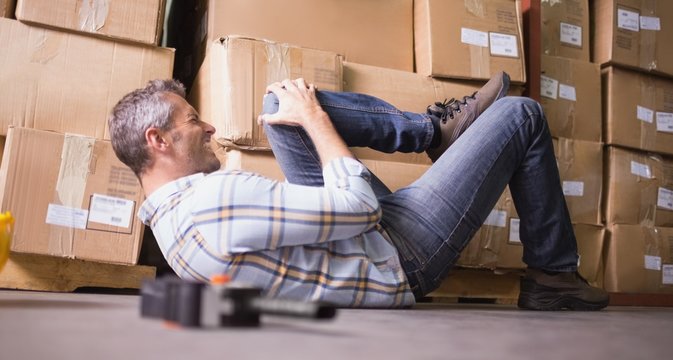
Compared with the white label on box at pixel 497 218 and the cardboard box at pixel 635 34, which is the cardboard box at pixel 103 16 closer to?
the white label on box at pixel 497 218

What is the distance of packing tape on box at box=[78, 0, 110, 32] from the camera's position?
4.92 feet

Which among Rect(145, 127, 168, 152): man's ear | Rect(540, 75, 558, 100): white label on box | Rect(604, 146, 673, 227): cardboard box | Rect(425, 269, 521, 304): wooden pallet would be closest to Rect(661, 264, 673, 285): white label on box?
Rect(604, 146, 673, 227): cardboard box

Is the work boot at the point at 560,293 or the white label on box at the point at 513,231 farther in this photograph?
the white label on box at the point at 513,231

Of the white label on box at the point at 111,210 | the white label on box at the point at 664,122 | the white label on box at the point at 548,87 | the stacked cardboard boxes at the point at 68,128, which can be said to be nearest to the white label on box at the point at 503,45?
the white label on box at the point at 548,87

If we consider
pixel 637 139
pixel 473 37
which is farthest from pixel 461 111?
pixel 637 139

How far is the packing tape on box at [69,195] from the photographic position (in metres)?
1.41

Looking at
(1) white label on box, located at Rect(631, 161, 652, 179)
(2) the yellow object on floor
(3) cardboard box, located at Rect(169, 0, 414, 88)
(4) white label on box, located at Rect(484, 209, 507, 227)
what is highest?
(3) cardboard box, located at Rect(169, 0, 414, 88)

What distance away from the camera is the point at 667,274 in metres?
2.06

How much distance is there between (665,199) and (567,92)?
0.53 metres

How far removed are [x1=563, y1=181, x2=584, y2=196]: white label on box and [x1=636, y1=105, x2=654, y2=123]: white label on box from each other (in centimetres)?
37

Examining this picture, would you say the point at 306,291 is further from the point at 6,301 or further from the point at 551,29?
the point at 551,29

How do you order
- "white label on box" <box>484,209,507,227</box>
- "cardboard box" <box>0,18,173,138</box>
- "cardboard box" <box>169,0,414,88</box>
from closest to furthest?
"cardboard box" <box>0,18,173,138</box> → "cardboard box" <box>169,0,414,88</box> → "white label on box" <box>484,209,507,227</box>

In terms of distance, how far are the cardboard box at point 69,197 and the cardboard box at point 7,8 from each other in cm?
32

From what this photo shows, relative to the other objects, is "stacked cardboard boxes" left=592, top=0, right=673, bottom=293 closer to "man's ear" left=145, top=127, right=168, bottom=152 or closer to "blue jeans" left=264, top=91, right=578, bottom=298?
"blue jeans" left=264, top=91, right=578, bottom=298
